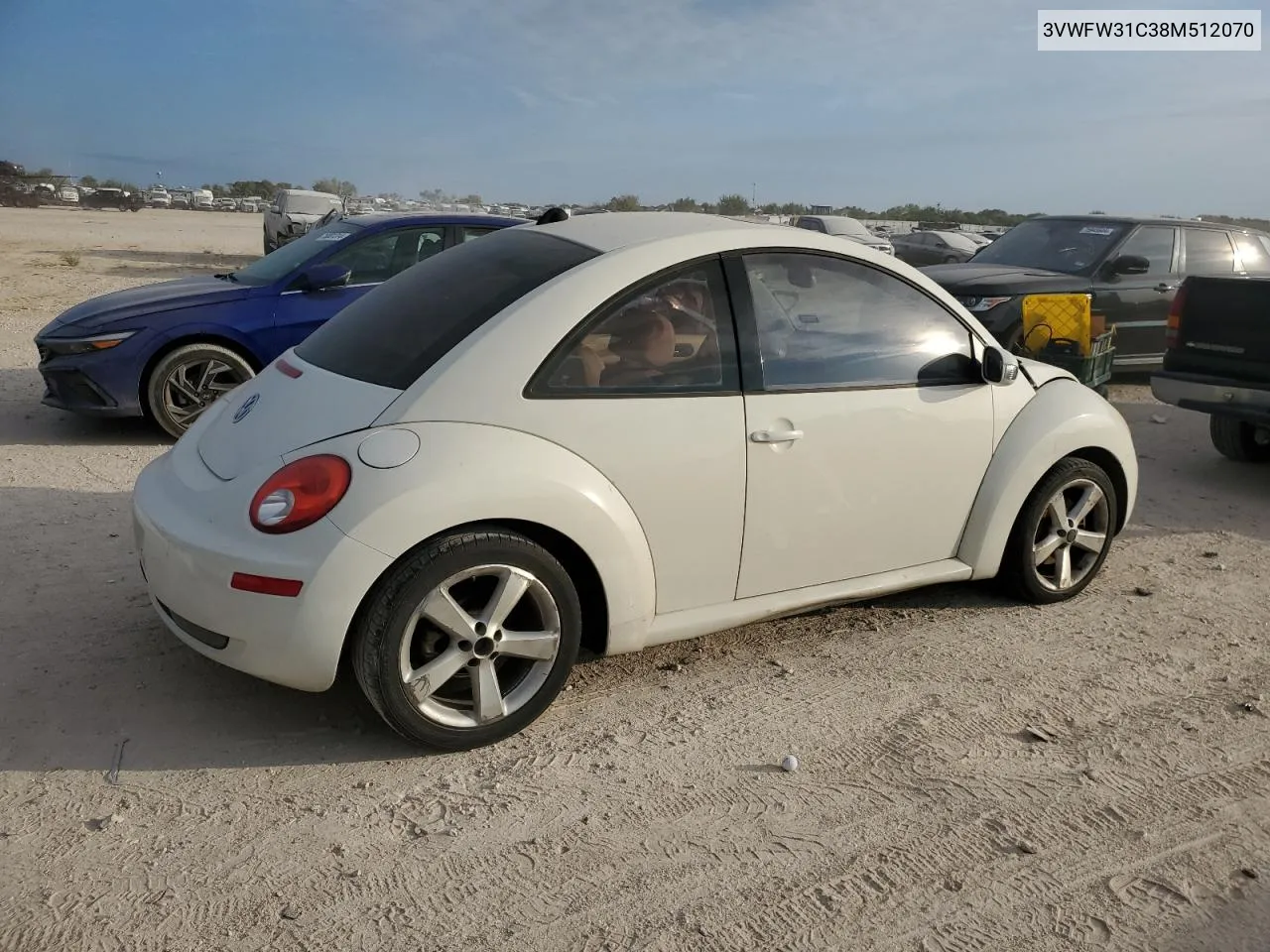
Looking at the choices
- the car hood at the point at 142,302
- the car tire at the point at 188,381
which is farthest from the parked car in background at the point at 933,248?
the car tire at the point at 188,381

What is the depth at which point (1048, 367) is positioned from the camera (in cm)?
488

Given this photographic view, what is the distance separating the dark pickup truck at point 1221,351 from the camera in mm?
6965

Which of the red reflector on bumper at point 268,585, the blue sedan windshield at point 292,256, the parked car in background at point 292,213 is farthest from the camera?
the parked car in background at point 292,213

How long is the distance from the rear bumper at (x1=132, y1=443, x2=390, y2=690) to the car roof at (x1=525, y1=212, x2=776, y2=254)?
1.50m

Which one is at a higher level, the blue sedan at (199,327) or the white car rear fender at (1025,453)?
the blue sedan at (199,327)

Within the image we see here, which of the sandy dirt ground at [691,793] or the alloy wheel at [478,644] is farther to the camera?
the alloy wheel at [478,644]

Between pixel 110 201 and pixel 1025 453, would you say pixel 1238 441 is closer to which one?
pixel 1025 453

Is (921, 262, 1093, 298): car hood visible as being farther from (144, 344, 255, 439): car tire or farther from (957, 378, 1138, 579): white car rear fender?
(144, 344, 255, 439): car tire

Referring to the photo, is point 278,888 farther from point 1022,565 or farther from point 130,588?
point 1022,565

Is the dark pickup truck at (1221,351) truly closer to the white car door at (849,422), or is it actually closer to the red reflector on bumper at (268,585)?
the white car door at (849,422)

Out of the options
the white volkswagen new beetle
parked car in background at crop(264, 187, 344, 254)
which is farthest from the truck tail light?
parked car in background at crop(264, 187, 344, 254)

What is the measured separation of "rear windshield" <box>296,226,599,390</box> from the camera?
3.63 metres

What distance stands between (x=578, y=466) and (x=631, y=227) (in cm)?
118

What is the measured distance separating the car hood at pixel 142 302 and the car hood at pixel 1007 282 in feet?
19.3
